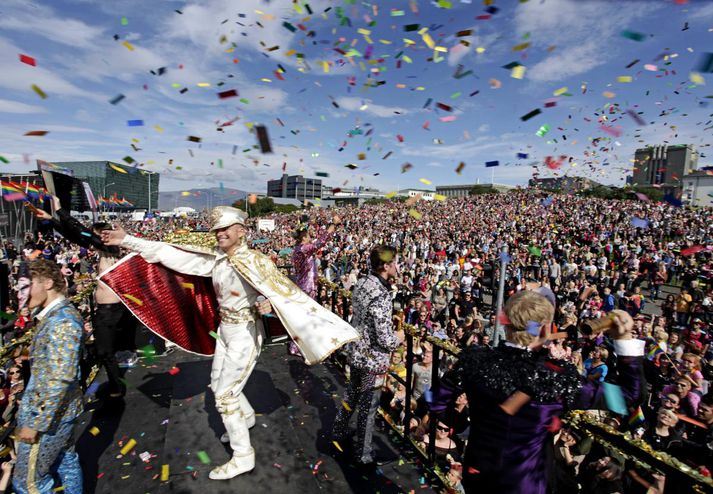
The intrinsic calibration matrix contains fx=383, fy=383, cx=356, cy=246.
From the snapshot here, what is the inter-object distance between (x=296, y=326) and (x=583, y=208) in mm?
31672

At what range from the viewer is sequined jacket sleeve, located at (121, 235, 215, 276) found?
12.8 ft

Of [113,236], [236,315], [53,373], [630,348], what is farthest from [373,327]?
[113,236]

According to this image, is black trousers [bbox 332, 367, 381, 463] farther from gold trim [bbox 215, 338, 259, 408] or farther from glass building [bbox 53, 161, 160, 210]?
glass building [bbox 53, 161, 160, 210]

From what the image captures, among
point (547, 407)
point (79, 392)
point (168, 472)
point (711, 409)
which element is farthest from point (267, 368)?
point (711, 409)

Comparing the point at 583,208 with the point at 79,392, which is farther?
the point at 583,208

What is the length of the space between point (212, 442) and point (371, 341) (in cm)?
181

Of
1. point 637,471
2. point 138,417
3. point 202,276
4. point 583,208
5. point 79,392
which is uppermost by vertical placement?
point 583,208

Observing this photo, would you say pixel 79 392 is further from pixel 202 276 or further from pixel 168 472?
pixel 202 276

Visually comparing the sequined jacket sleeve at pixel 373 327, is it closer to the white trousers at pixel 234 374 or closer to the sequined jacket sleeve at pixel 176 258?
the white trousers at pixel 234 374

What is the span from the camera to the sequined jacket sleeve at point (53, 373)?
8.27 ft

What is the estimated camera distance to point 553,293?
6.88 meters

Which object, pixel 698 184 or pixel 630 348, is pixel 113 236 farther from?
pixel 698 184

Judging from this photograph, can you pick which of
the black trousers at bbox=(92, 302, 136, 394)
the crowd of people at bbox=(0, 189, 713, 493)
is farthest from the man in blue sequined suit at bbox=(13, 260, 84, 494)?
the black trousers at bbox=(92, 302, 136, 394)

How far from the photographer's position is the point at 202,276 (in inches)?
161
